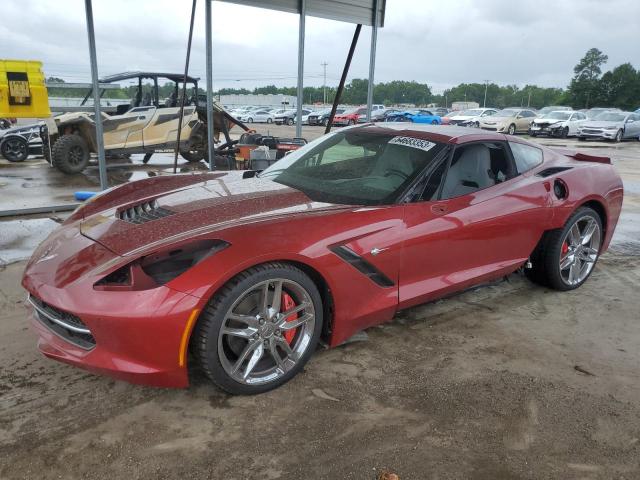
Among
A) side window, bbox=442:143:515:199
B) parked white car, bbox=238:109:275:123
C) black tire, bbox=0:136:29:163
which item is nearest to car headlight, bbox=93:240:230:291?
side window, bbox=442:143:515:199

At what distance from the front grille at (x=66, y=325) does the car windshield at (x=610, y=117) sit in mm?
26590

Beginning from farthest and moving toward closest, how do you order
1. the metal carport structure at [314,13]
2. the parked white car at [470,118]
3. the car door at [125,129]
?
the parked white car at [470,118]
the car door at [125,129]
the metal carport structure at [314,13]

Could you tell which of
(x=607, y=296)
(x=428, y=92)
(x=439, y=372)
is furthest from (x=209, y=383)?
(x=428, y=92)

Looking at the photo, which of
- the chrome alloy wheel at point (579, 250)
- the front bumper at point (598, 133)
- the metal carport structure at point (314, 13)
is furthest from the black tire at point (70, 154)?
the front bumper at point (598, 133)

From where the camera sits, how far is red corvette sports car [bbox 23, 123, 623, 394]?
7.40 ft

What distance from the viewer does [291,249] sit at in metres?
2.47

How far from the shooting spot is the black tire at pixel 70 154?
926 centimetres

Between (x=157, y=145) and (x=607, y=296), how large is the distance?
8624mm

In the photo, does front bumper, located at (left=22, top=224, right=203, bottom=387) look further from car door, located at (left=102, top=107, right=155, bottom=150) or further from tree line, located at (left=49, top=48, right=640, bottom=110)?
tree line, located at (left=49, top=48, right=640, bottom=110)

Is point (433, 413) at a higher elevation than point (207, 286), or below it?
below

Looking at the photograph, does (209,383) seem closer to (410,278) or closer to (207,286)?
(207,286)

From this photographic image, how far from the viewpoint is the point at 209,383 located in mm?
2688

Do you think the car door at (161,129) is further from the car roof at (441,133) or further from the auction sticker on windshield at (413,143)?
the auction sticker on windshield at (413,143)

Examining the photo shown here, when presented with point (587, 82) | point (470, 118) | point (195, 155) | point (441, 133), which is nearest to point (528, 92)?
point (587, 82)
